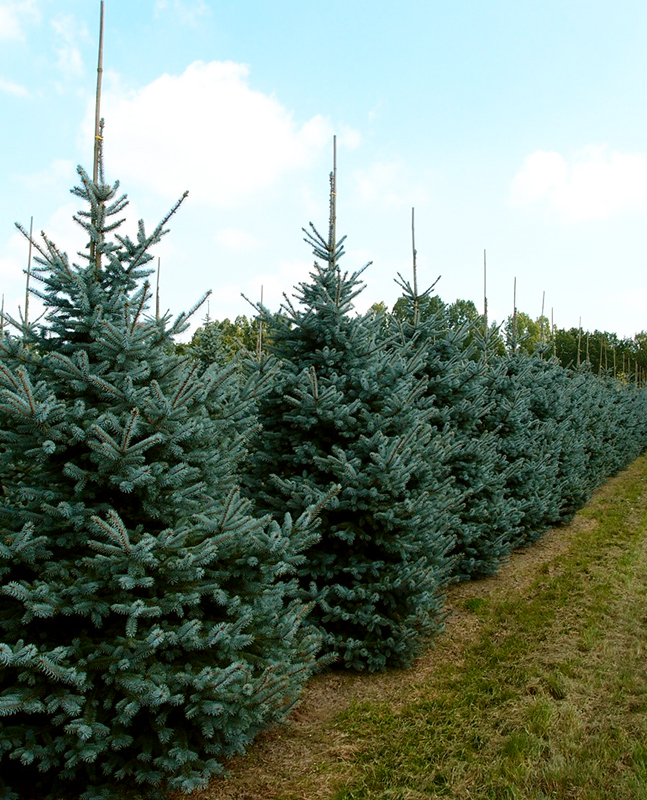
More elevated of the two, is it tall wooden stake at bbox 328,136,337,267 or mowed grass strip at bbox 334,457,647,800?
tall wooden stake at bbox 328,136,337,267

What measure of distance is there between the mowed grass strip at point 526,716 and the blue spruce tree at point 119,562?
78 centimetres

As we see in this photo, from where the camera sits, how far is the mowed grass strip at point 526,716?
327cm

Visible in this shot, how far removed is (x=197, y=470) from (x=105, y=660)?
103 cm

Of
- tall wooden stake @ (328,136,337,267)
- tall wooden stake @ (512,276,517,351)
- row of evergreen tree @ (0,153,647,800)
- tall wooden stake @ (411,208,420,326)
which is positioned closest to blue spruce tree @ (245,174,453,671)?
row of evergreen tree @ (0,153,647,800)

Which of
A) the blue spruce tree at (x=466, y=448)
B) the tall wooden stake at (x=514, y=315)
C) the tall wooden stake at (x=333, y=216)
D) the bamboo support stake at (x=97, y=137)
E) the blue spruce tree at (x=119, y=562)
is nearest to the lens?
the blue spruce tree at (x=119, y=562)

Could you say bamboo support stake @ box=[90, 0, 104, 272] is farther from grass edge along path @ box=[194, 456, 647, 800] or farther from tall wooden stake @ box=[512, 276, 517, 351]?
tall wooden stake @ box=[512, 276, 517, 351]

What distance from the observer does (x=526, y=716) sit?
3.95 m

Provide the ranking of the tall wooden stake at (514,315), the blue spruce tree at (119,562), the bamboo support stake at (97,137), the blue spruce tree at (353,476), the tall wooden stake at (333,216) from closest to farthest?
the blue spruce tree at (119,562)
the bamboo support stake at (97,137)
the blue spruce tree at (353,476)
the tall wooden stake at (333,216)
the tall wooden stake at (514,315)

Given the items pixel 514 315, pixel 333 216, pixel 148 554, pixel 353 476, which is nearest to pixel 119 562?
pixel 148 554

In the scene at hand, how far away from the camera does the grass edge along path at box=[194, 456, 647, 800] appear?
3.28 meters

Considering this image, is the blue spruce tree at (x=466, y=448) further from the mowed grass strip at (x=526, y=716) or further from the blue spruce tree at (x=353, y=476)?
the blue spruce tree at (x=353, y=476)

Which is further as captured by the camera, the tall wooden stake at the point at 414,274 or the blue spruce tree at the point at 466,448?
the tall wooden stake at the point at 414,274

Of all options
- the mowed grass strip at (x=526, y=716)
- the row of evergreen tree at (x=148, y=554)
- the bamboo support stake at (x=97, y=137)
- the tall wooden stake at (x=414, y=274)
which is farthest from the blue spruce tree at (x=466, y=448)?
the bamboo support stake at (x=97, y=137)

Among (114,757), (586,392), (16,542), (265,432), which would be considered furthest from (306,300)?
(586,392)
